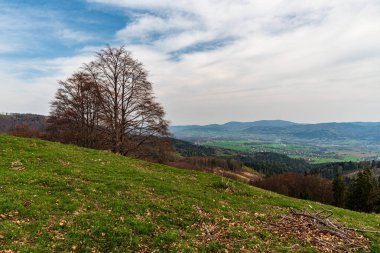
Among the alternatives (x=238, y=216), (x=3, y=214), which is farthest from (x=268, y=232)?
(x=3, y=214)

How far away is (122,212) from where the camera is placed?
13812mm

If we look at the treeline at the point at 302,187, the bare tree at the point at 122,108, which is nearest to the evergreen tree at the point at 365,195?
the treeline at the point at 302,187

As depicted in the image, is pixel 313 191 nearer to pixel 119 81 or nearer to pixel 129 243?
pixel 119 81

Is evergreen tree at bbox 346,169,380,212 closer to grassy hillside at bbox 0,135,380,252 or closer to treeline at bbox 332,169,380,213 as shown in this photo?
treeline at bbox 332,169,380,213

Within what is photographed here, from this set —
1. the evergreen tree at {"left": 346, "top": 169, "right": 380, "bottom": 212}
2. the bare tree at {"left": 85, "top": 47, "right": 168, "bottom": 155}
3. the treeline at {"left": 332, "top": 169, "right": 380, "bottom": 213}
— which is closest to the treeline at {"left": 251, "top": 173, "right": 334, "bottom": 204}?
the treeline at {"left": 332, "top": 169, "right": 380, "bottom": 213}

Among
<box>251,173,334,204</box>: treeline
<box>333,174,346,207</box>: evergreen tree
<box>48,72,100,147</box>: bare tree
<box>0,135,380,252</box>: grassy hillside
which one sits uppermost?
<box>48,72,100,147</box>: bare tree

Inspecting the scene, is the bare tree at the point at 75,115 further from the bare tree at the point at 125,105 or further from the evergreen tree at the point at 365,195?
the evergreen tree at the point at 365,195

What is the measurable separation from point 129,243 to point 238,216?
715cm

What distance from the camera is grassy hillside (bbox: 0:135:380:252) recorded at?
11102 millimetres

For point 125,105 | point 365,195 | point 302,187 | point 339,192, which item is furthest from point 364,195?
point 125,105

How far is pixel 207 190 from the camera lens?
68.8ft

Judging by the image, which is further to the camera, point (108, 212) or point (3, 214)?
point (108, 212)

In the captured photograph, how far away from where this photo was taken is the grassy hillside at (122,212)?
1110cm

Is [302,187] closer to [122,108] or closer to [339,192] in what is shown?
[339,192]
